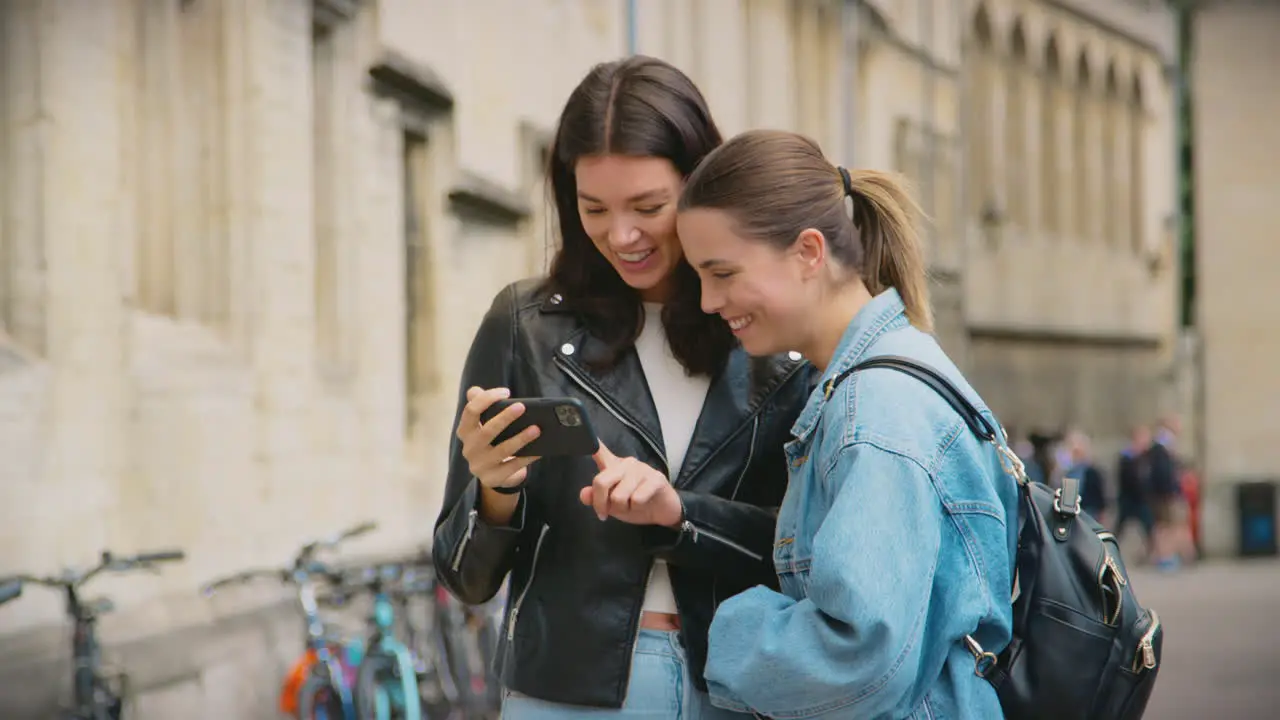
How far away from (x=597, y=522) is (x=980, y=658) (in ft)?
1.80

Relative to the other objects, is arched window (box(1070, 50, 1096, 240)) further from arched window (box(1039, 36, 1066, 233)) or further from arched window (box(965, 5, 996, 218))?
arched window (box(965, 5, 996, 218))

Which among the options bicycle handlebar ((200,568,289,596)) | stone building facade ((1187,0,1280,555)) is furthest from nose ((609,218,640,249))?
stone building facade ((1187,0,1280,555))

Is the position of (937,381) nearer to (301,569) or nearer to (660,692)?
(660,692)

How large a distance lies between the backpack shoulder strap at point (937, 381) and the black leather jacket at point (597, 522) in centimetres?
35

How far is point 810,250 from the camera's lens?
2098 millimetres

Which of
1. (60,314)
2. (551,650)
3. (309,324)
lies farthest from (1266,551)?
(551,650)

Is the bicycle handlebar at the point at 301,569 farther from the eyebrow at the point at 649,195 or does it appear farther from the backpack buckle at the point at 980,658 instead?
the backpack buckle at the point at 980,658

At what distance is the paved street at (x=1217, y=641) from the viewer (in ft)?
29.7

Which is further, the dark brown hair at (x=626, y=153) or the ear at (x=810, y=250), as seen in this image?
the dark brown hair at (x=626, y=153)

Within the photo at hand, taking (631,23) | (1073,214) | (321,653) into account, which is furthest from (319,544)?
(1073,214)

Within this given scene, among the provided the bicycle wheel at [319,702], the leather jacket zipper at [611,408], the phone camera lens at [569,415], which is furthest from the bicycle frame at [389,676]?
the phone camera lens at [569,415]

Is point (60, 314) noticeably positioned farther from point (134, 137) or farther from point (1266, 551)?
point (1266, 551)

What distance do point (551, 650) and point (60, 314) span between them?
3.06 m

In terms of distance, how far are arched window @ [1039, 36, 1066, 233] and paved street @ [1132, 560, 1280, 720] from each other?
5.39m
